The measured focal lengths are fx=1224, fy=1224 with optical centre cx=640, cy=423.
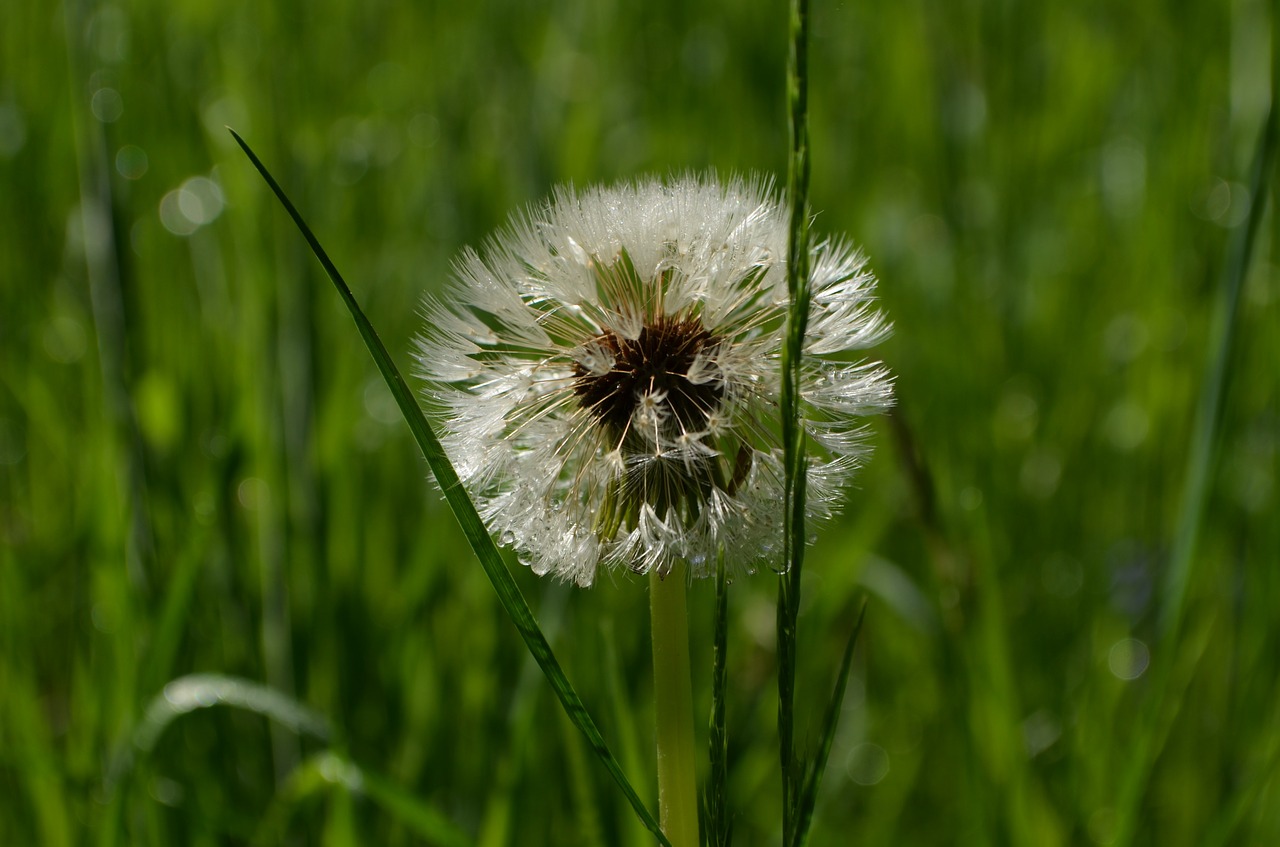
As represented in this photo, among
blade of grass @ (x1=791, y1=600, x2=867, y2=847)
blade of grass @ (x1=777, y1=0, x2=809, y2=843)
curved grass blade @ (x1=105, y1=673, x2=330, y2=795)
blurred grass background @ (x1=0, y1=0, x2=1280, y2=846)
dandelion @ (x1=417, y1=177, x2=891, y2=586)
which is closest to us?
blade of grass @ (x1=777, y1=0, x2=809, y2=843)

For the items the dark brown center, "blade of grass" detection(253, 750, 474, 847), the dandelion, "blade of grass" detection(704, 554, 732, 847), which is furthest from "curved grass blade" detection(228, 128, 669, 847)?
"blade of grass" detection(253, 750, 474, 847)

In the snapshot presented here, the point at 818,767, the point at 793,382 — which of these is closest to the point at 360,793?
the point at 818,767

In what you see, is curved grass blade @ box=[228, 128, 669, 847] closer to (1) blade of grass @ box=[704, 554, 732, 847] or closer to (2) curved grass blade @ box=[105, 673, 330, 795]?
(1) blade of grass @ box=[704, 554, 732, 847]

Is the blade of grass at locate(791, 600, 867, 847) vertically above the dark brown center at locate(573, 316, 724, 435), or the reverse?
the dark brown center at locate(573, 316, 724, 435)

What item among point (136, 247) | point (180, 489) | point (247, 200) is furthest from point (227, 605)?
point (136, 247)

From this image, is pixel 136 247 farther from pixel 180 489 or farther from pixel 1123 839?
pixel 1123 839

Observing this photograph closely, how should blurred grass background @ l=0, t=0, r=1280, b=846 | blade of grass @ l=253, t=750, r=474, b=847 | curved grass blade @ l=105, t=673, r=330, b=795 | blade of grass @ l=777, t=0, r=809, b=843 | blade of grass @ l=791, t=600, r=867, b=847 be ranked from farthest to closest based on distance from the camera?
blurred grass background @ l=0, t=0, r=1280, b=846 < curved grass blade @ l=105, t=673, r=330, b=795 < blade of grass @ l=253, t=750, r=474, b=847 < blade of grass @ l=791, t=600, r=867, b=847 < blade of grass @ l=777, t=0, r=809, b=843

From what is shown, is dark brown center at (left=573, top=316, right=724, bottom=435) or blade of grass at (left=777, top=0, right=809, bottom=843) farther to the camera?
dark brown center at (left=573, top=316, right=724, bottom=435)

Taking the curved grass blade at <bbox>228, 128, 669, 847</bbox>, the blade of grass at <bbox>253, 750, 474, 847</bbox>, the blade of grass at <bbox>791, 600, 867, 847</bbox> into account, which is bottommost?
the blade of grass at <bbox>791, 600, 867, 847</bbox>
